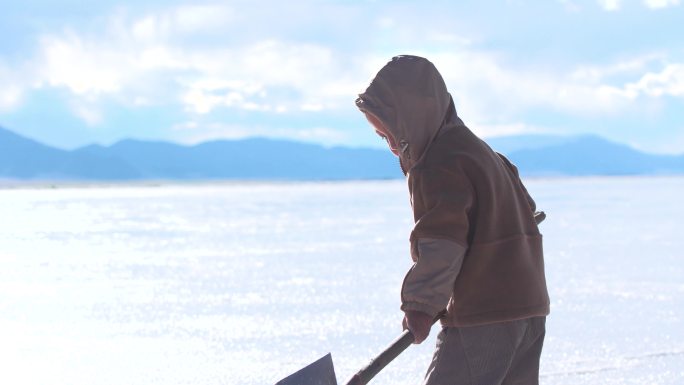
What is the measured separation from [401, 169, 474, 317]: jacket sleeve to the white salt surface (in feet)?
6.59

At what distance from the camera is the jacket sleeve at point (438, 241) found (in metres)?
1.81

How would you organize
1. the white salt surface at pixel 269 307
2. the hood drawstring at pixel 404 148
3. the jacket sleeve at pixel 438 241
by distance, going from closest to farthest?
the jacket sleeve at pixel 438 241
the hood drawstring at pixel 404 148
the white salt surface at pixel 269 307

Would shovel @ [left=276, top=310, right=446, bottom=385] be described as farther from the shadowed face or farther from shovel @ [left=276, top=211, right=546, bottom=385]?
the shadowed face

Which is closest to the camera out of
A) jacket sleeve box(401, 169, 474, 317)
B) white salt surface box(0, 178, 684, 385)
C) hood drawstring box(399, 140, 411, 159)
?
jacket sleeve box(401, 169, 474, 317)

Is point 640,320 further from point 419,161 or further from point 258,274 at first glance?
point 419,161

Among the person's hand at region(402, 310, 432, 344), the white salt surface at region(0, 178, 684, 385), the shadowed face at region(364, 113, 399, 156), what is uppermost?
the shadowed face at region(364, 113, 399, 156)

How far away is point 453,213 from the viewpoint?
1.81m

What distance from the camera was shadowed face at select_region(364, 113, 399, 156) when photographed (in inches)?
76.6

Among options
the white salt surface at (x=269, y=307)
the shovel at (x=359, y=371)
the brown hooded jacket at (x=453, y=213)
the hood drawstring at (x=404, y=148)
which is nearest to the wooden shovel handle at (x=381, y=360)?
the shovel at (x=359, y=371)

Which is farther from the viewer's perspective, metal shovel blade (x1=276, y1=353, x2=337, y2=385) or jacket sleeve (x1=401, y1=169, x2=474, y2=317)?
metal shovel blade (x1=276, y1=353, x2=337, y2=385)

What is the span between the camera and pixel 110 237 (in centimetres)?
1134

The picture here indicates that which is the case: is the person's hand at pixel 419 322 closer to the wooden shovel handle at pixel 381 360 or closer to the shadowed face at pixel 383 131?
the wooden shovel handle at pixel 381 360

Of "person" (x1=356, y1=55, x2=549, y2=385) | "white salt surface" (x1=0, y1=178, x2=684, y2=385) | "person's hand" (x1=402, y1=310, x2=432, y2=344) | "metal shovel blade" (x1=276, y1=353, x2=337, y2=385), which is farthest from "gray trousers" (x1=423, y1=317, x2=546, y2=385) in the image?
"white salt surface" (x1=0, y1=178, x2=684, y2=385)

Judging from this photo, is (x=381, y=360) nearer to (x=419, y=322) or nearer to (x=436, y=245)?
(x=419, y=322)
